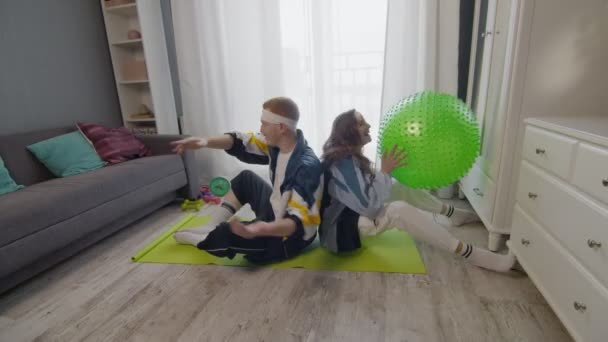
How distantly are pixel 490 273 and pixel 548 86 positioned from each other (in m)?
0.86

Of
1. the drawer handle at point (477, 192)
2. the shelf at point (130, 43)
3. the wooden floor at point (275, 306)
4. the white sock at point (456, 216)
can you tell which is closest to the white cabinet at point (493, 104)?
the drawer handle at point (477, 192)

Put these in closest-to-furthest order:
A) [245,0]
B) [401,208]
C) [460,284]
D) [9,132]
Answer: [460,284], [401,208], [9,132], [245,0]

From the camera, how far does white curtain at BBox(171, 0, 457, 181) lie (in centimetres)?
241

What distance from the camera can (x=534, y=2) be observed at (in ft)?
4.42

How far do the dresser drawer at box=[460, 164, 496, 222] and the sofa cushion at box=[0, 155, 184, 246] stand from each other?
2048mm

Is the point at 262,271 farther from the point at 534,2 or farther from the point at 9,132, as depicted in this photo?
the point at 9,132

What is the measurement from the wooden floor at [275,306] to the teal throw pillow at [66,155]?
72 centimetres

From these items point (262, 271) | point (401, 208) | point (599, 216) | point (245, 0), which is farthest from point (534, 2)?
point (245, 0)

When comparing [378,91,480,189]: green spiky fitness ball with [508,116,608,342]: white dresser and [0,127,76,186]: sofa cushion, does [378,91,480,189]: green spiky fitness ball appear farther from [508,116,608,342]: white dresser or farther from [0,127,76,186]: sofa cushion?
[0,127,76,186]: sofa cushion

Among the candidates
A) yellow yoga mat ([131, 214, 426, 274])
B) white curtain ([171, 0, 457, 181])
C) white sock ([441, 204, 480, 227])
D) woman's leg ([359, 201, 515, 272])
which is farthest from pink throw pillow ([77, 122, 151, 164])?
white sock ([441, 204, 480, 227])

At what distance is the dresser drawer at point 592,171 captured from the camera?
0.91 metres

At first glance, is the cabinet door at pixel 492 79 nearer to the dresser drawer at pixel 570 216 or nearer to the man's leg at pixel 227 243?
the dresser drawer at pixel 570 216

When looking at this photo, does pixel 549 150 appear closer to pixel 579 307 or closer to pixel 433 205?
pixel 579 307

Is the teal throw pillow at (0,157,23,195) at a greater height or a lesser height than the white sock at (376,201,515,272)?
greater
